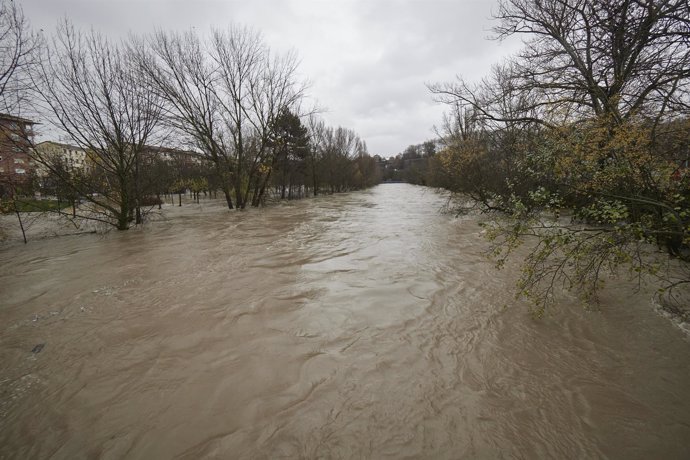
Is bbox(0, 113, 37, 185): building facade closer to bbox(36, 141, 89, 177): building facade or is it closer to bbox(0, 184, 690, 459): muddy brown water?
bbox(36, 141, 89, 177): building facade

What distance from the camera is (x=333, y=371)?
2.85 metres

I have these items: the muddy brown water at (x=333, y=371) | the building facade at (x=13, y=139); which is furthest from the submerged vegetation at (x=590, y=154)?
the building facade at (x=13, y=139)

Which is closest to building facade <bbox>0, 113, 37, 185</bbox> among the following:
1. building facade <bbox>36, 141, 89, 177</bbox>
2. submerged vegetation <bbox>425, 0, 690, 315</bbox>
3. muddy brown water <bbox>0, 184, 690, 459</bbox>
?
building facade <bbox>36, 141, 89, 177</bbox>

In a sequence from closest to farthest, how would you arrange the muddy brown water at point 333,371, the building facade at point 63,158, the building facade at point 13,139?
the muddy brown water at point 333,371 → the building facade at point 13,139 → the building facade at point 63,158

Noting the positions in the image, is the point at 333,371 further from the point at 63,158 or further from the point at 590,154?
the point at 63,158

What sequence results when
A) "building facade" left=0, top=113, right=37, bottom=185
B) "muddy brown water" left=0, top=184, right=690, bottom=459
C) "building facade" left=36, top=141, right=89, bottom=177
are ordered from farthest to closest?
"building facade" left=36, top=141, right=89, bottom=177
"building facade" left=0, top=113, right=37, bottom=185
"muddy brown water" left=0, top=184, right=690, bottom=459

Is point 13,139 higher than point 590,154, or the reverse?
point 13,139

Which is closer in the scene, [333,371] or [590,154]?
[333,371]

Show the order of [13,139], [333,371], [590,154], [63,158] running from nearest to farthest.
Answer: [333,371] → [590,154] → [13,139] → [63,158]

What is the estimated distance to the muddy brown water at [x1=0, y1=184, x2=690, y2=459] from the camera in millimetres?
2129

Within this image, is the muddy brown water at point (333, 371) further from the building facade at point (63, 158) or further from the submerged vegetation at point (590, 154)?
Result: the building facade at point (63, 158)

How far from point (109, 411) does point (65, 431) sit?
0.28 meters

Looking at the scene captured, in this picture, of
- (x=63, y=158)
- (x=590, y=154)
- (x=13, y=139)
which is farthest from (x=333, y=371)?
(x=63, y=158)

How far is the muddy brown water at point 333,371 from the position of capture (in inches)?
83.8
